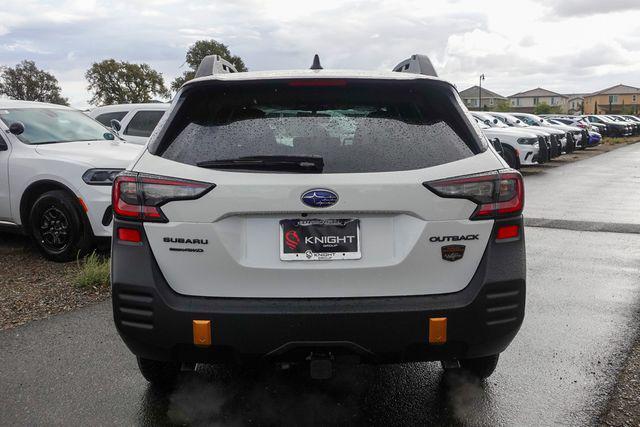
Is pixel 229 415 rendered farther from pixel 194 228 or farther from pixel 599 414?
pixel 599 414

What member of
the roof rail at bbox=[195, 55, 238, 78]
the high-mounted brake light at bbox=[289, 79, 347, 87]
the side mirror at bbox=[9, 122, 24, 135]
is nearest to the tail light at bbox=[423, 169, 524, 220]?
the high-mounted brake light at bbox=[289, 79, 347, 87]

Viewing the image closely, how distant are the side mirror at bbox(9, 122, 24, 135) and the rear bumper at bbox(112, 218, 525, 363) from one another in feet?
16.2

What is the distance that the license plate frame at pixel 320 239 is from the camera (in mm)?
2582

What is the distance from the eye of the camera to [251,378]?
12.0 ft

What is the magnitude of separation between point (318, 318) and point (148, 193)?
3.01ft

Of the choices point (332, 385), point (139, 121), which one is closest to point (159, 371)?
point (332, 385)

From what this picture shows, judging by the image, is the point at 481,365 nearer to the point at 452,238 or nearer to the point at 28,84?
the point at 452,238

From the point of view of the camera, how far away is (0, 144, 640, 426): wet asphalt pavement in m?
3.17

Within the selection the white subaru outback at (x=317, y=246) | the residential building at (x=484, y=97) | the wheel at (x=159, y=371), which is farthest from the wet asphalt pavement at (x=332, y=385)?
the residential building at (x=484, y=97)

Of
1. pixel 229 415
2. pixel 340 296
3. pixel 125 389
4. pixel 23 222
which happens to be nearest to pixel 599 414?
pixel 340 296

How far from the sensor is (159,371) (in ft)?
10.9

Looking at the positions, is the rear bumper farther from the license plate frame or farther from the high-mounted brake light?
the high-mounted brake light

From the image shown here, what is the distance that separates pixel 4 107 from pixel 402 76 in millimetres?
6183

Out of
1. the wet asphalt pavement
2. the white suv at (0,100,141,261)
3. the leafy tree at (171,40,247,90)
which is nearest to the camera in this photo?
the wet asphalt pavement
